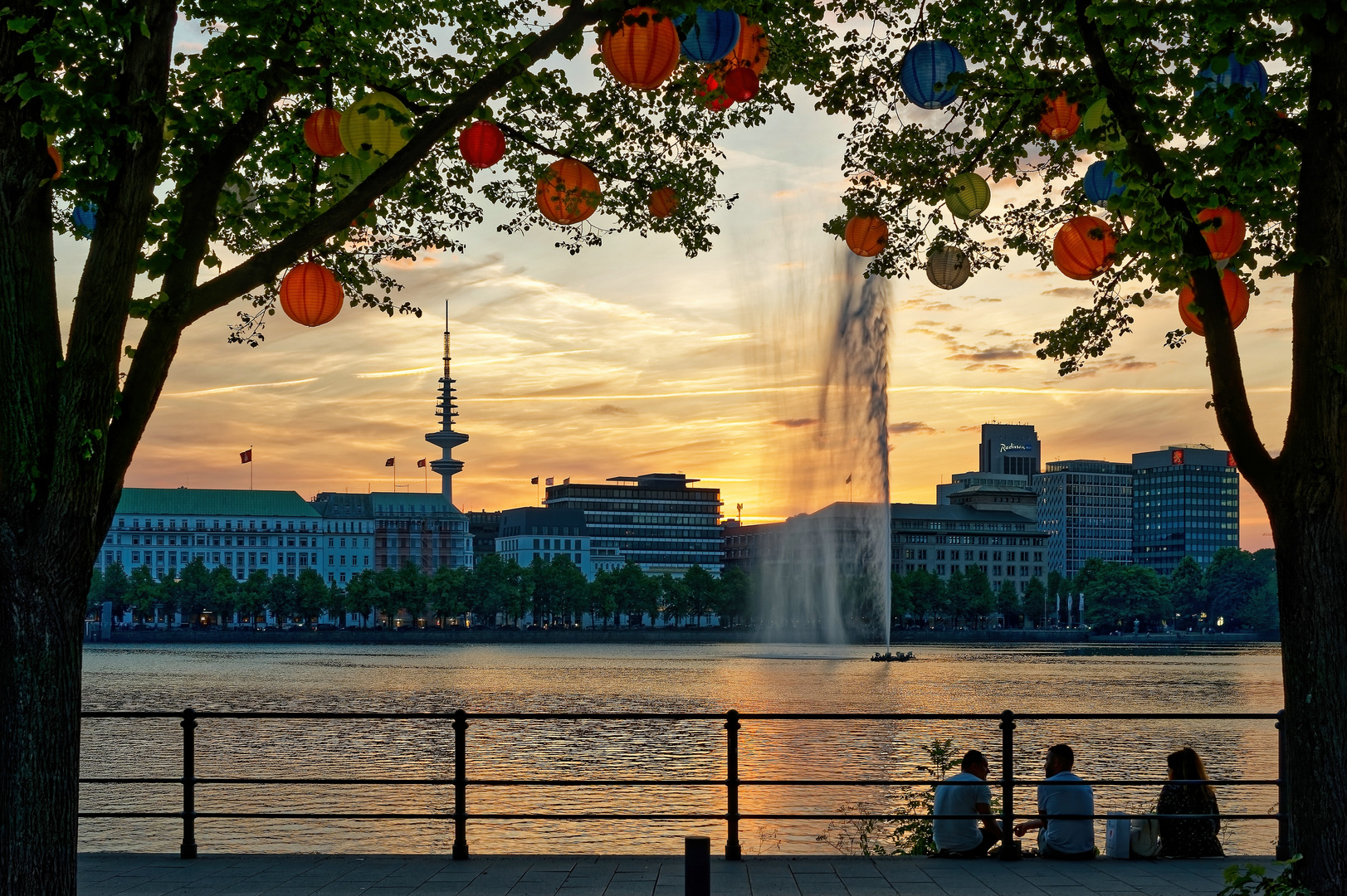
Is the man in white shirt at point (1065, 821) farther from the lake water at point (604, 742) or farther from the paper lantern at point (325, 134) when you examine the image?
the lake water at point (604, 742)

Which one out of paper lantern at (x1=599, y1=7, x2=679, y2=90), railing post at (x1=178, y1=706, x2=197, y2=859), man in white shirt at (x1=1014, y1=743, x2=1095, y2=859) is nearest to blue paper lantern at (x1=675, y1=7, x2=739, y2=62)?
paper lantern at (x1=599, y1=7, x2=679, y2=90)

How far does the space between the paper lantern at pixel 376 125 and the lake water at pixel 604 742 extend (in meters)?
18.1

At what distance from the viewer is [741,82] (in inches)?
453

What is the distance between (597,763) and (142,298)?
3412cm

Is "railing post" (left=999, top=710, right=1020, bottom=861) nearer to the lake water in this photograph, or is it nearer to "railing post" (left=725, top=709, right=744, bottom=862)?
"railing post" (left=725, top=709, right=744, bottom=862)

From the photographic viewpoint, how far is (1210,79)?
9.71m

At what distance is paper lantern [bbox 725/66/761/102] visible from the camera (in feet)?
37.7

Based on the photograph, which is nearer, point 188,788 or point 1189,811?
point 188,788

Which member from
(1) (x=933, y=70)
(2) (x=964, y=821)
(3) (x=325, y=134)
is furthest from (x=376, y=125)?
(2) (x=964, y=821)

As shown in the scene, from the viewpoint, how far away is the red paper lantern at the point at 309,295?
1055cm

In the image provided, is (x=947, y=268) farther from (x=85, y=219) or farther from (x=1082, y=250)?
(x=85, y=219)

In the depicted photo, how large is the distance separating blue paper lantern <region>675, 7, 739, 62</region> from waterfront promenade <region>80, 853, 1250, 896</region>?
6403mm

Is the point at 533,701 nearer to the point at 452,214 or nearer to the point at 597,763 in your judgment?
the point at 597,763

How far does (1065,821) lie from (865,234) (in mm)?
5936
